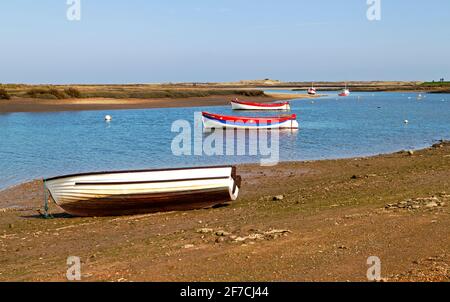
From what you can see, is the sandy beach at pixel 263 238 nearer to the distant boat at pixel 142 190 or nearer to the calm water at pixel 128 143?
the distant boat at pixel 142 190

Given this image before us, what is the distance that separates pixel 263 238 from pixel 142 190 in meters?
5.06

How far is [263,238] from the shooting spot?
1088 cm

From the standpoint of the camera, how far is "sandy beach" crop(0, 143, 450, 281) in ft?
29.5

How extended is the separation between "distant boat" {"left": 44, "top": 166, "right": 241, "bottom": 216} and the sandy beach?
0.38 m

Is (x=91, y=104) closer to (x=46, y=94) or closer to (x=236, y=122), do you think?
(x=46, y=94)

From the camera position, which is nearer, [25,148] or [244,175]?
[244,175]

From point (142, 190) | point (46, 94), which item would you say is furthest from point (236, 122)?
point (46, 94)

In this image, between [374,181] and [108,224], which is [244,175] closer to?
[374,181]

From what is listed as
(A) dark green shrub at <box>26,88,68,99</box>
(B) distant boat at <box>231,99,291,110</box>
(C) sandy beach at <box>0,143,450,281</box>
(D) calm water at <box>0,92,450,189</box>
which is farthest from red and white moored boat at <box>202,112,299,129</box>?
(A) dark green shrub at <box>26,88,68,99</box>

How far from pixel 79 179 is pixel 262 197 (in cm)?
520

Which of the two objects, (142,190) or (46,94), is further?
(46,94)

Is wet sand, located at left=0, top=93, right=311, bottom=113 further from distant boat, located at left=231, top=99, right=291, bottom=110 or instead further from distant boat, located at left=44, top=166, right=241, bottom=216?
distant boat, located at left=44, top=166, right=241, bottom=216

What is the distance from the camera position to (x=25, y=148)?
108ft
